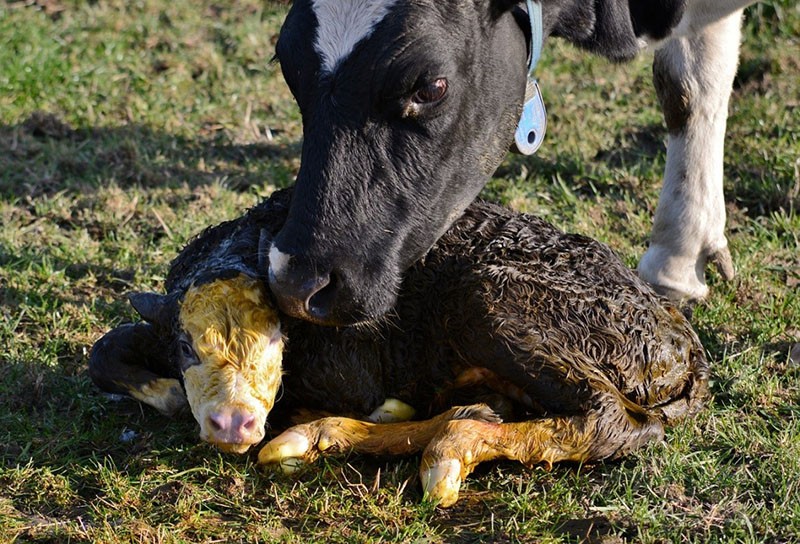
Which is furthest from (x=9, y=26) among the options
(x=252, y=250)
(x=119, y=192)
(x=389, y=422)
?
(x=389, y=422)

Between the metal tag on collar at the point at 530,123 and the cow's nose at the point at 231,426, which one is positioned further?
the metal tag on collar at the point at 530,123

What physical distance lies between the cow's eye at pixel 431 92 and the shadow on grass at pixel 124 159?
2.43 metres

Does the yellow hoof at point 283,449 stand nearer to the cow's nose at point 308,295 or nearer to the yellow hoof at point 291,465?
the yellow hoof at point 291,465

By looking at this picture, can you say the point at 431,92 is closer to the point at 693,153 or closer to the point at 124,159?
the point at 693,153

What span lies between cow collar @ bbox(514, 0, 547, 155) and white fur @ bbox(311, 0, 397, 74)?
0.65 m

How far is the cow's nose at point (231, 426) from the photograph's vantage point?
3.58m

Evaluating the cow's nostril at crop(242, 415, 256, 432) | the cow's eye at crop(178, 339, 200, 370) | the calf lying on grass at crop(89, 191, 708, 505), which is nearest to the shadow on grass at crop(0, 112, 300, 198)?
the calf lying on grass at crop(89, 191, 708, 505)

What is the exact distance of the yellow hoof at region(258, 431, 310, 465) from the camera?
→ 3848 mm

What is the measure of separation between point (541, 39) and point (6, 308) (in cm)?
250

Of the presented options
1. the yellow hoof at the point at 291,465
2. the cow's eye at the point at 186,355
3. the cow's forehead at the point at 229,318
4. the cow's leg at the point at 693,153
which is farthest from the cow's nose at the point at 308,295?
the cow's leg at the point at 693,153

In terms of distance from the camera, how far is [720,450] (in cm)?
405

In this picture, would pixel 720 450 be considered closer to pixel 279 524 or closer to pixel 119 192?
pixel 279 524

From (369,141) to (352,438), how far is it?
99 cm

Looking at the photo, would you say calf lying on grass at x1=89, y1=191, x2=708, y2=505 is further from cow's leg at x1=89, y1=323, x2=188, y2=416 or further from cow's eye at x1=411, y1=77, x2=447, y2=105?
cow's eye at x1=411, y1=77, x2=447, y2=105
